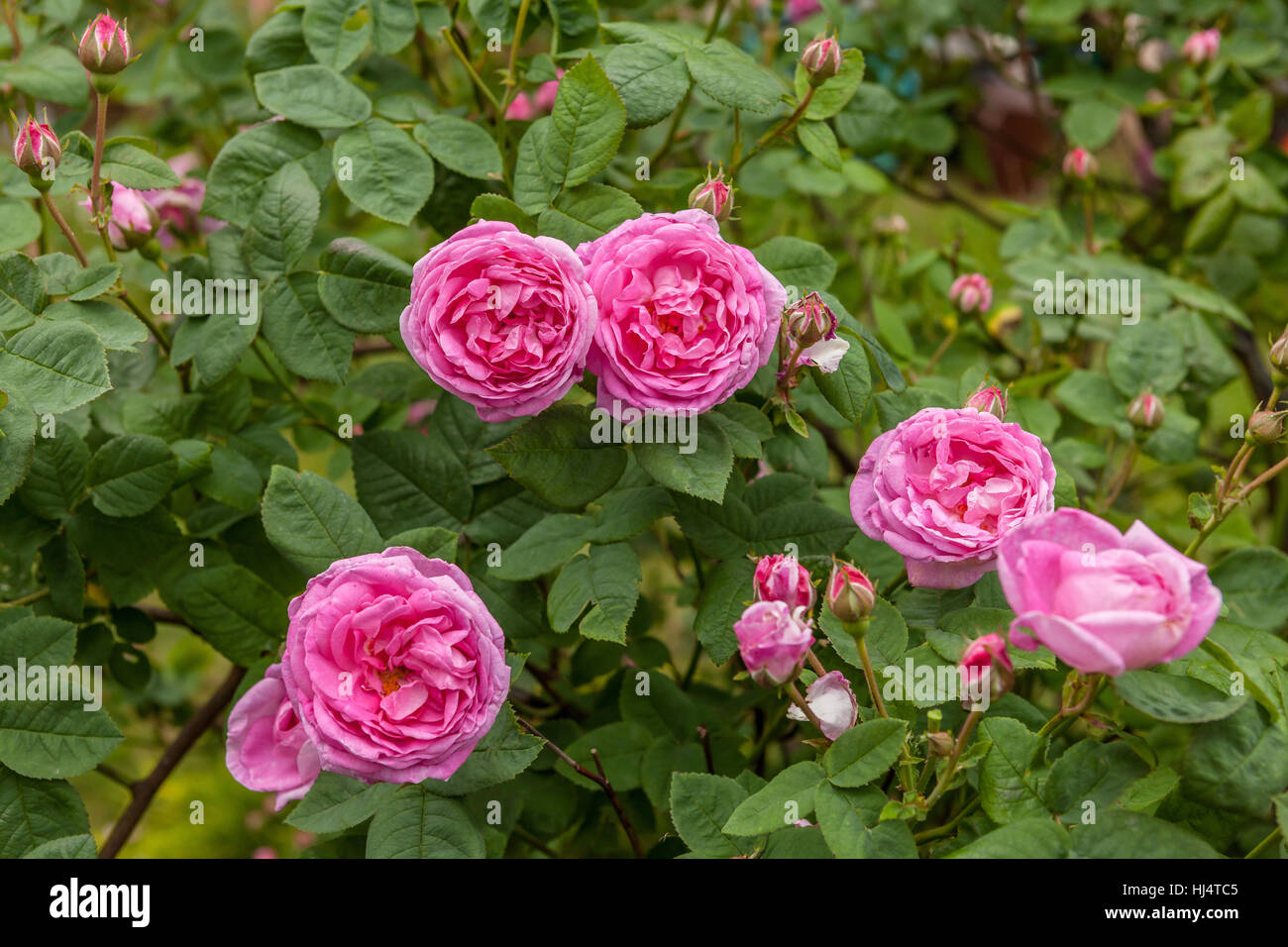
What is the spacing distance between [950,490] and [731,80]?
1.80ft

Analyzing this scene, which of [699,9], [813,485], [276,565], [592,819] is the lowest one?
[592,819]

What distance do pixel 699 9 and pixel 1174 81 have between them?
1.02 meters

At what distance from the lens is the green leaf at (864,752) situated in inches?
35.9

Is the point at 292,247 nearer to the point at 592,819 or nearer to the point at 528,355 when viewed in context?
the point at 528,355

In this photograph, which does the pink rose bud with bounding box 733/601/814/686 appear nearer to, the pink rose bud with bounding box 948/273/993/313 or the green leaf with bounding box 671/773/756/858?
Result: the green leaf with bounding box 671/773/756/858

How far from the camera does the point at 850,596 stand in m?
0.90

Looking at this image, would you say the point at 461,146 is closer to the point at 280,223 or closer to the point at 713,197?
the point at 280,223

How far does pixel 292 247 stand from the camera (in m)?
1.23

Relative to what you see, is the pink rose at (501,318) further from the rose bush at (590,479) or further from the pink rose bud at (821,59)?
the pink rose bud at (821,59)

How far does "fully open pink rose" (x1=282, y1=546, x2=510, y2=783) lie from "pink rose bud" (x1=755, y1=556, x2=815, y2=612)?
0.24m

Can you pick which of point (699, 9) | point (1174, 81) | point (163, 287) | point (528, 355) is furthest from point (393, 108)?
point (1174, 81)

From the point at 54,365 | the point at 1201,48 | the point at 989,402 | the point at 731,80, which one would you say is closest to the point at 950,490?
the point at 989,402

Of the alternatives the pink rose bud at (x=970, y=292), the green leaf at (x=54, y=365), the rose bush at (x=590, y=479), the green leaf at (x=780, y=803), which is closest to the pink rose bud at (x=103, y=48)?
the rose bush at (x=590, y=479)

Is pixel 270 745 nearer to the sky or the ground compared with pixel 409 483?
nearer to the ground
